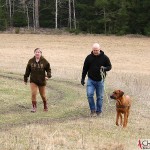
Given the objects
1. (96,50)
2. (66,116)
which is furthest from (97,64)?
(66,116)

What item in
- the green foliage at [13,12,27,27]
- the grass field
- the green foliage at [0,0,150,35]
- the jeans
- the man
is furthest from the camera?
the green foliage at [13,12,27,27]

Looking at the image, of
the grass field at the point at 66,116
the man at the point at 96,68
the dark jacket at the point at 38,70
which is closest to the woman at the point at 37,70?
the dark jacket at the point at 38,70

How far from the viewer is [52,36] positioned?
54.7 m

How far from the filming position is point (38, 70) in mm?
14383

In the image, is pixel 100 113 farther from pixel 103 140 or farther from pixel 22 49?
pixel 22 49

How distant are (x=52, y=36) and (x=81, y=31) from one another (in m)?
5.67

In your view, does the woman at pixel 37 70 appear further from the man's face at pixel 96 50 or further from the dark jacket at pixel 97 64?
the man's face at pixel 96 50

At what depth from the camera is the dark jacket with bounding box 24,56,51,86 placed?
47.0 feet

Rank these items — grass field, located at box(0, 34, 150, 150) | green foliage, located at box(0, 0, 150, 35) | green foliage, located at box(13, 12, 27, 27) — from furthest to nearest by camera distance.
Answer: green foliage, located at box(13, 12, 27, 27) < green foliage, located at box(0, 0, 150, 35) < grass field, located at box(0, 34, 150, 150)

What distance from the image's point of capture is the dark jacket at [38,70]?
1434 cm

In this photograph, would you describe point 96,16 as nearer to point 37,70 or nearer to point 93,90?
point 37,70

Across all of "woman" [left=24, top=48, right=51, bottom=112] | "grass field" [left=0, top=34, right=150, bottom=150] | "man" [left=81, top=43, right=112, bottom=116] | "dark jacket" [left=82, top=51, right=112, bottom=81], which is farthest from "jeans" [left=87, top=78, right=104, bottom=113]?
"woman" [left=24, top=48, right=51, bottom=112]

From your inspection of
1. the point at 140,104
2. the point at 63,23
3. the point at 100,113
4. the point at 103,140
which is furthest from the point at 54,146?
the point at 63,23

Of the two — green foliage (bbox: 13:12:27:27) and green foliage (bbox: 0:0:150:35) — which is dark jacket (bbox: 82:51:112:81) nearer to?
green foliage (bbox: 0:0:150:35)
